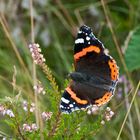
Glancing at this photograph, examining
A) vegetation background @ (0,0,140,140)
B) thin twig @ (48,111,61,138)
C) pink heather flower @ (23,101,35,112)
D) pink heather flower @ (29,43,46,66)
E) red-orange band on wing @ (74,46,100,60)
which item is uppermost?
vegetation background @ (0,0,140,140)

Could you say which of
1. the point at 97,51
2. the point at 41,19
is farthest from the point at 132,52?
the point at 41,19

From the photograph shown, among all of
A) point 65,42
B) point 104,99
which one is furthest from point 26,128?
point 65,42

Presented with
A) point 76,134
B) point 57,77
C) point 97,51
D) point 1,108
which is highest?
point 57,77

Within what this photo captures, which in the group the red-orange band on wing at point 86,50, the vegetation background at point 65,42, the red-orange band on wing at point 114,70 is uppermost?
the vegetation background at point 65,42

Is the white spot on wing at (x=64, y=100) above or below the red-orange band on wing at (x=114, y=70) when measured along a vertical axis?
below

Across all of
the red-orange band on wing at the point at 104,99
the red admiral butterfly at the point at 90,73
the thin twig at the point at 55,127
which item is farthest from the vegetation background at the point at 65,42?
the thin twig at the point at 55,127

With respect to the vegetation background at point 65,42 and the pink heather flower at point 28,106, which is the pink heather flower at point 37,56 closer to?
the pink heather flower at point 28,106

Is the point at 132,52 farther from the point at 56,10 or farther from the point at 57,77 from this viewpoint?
the point at 56,10

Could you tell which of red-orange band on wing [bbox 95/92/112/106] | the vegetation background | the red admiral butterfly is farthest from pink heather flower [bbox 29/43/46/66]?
the vegetation background

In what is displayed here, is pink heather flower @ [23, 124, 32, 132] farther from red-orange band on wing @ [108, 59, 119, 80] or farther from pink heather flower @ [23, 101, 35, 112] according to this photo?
red-orange band on wing @ [108, 59, 119, 80]
